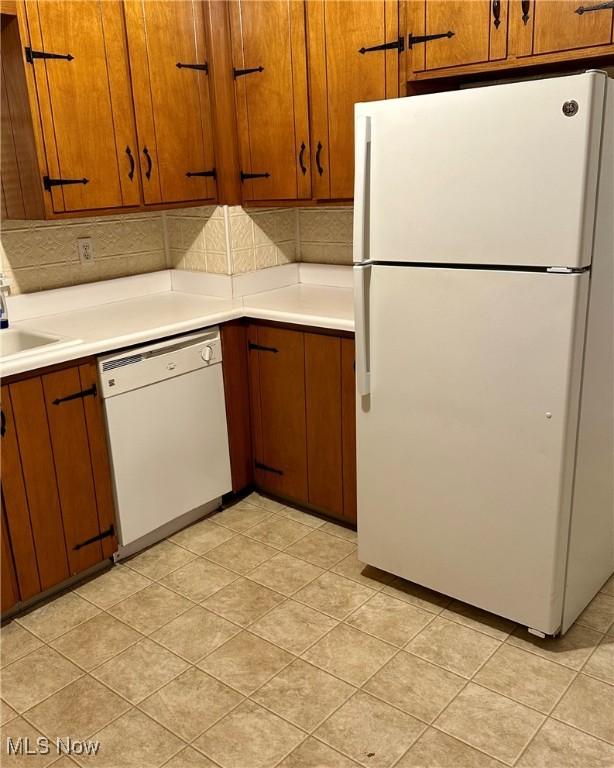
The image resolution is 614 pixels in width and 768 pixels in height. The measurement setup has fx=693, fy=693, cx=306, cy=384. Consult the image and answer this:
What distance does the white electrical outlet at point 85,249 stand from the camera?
2969 millimetres

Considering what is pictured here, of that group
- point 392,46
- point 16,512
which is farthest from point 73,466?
point 392,46

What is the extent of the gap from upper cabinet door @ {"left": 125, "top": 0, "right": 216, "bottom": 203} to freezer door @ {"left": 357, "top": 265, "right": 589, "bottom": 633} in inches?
45.0

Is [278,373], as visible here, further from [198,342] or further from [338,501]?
[338,501]

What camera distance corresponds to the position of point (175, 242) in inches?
130

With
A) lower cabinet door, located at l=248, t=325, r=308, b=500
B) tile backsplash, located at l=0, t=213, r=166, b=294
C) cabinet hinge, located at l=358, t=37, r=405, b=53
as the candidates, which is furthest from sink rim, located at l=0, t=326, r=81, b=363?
cabinet hinge, located at l=358, t=37, r=405, b=53

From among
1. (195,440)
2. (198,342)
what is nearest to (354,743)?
(195,440)

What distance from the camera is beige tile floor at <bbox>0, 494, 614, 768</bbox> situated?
5.92ft

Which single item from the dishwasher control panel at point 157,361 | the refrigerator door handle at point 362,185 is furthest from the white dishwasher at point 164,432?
the refrigerator door handle at point 362,185

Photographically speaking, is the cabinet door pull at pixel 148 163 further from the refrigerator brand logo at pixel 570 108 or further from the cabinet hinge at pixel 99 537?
the refrigerator brand logo at pixel 570 108

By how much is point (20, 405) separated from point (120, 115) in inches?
47.2

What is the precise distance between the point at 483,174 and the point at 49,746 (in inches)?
75.8

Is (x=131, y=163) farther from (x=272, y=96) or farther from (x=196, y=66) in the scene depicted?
(x=272, y=96)

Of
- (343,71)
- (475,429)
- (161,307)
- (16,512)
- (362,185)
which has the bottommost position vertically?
(16,512)

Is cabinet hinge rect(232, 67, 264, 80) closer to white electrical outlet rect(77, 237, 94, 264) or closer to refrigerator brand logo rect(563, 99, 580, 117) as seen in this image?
white electrical outlet rect(77, 237, 94, 264)
